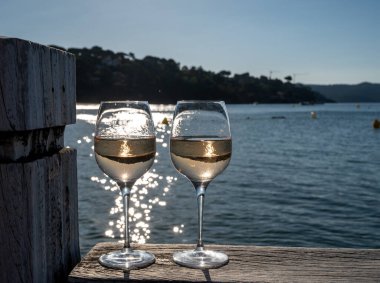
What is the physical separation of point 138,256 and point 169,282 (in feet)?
0.66

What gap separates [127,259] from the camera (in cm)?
155

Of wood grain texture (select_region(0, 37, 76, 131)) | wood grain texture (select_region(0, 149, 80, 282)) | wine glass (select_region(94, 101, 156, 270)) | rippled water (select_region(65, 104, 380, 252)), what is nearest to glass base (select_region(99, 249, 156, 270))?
wine glass (select_region(94, 101, 156, 270))

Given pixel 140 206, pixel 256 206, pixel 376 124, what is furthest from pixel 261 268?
pixel 376 124

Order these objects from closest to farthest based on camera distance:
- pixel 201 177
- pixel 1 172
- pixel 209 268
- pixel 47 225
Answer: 1. pixel 1 172
2. pixel 47 225
3. pixel 209 268
4. pixel 201 177

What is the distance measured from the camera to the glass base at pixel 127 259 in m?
1.50

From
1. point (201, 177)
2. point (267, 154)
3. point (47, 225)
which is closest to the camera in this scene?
point (47, 225)

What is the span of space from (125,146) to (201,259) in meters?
0.40

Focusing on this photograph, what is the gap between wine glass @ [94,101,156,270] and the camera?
1.56 metres

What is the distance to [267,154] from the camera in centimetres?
3300

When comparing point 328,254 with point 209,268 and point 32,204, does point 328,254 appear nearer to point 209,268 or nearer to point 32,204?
point 209,268

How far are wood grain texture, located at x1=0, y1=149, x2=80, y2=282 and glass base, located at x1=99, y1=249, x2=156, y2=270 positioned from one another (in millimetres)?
136

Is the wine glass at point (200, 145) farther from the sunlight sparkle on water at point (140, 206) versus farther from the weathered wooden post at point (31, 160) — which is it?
the sunlight sparkle on water at point (140, 206)

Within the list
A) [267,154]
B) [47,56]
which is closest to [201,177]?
[47,56]

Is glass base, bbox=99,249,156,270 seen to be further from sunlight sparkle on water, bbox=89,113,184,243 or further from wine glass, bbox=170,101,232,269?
sunlight sparkle on water, bbox=89,113,184,243
